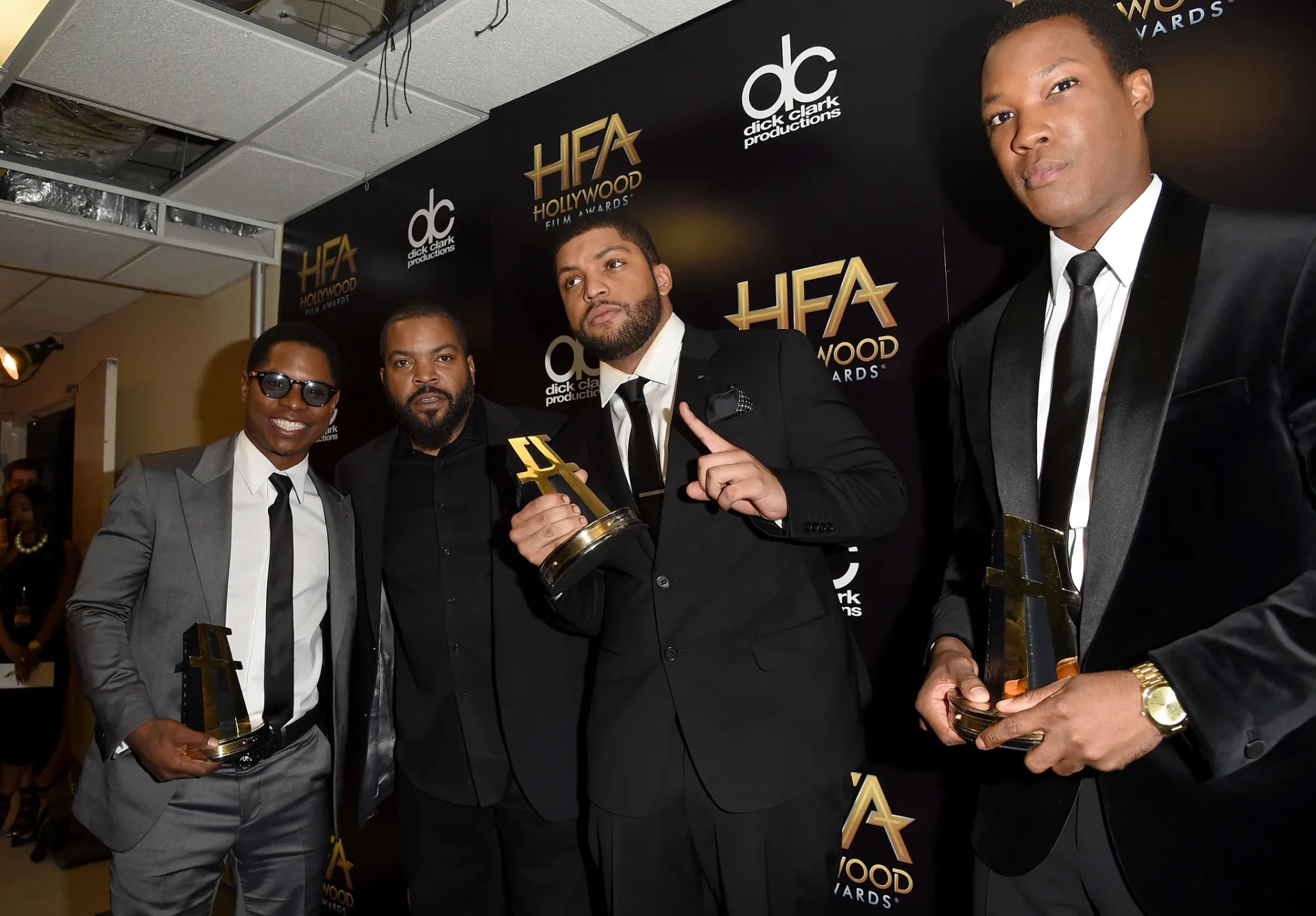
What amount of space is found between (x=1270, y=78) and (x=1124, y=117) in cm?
115

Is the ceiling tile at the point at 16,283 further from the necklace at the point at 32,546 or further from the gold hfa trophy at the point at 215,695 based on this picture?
the gold hfa trophy at the point at 215,695

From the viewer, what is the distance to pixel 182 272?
253 inches

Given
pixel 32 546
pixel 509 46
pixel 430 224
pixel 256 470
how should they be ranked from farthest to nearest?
pixel 32 546, pixel 430 224, pixel 509 46, pixel 256 470

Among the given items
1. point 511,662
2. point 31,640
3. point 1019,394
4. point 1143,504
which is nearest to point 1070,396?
point 1019,394

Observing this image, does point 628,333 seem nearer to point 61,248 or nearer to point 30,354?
point 61,248

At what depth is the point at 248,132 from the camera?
4.72m

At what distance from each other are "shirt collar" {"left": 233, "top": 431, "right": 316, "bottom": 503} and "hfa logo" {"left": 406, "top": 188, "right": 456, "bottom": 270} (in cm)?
210

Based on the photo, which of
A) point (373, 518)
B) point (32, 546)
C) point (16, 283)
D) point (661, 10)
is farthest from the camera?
point (16, 283)

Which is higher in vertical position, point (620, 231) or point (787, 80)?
point (787, 80)

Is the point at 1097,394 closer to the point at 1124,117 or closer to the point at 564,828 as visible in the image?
the point at 1124,117

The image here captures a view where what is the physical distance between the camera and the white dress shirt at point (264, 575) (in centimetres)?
271

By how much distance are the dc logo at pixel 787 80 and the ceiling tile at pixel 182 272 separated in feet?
14.2

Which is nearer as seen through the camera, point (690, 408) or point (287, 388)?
point (690, 408)

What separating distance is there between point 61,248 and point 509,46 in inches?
160
